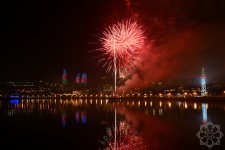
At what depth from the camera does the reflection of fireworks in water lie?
34.3ft

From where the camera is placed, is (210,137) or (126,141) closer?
(126,141)

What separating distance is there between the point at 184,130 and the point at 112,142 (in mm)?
4166

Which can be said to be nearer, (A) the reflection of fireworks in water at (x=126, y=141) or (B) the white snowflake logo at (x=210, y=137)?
(A) the reflection of fireworks in water at (x=126, y=141)

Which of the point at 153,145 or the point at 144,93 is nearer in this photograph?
the point at 153,145

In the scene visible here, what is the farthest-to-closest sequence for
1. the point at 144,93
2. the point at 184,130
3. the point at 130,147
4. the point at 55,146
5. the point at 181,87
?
the point at 181,87, the point at 144,93, the point at 184,130, the point at 55,146, the point at 130,147

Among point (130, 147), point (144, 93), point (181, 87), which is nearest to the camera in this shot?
point (130, 147)

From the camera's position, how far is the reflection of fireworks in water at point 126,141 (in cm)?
1045

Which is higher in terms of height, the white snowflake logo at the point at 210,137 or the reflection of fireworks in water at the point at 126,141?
the white snowflake logo at the point at 210,137


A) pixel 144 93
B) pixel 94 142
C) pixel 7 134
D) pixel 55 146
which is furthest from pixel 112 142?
pixel 144 93

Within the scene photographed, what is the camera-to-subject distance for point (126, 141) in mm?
11492

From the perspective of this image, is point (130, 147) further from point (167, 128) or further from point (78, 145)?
point (167, 128)

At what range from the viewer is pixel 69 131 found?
15.0 meters

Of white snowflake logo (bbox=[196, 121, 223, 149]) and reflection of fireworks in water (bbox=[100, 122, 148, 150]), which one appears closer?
reflection of fireworks in water (bbox=[100, 122, 148, 150])

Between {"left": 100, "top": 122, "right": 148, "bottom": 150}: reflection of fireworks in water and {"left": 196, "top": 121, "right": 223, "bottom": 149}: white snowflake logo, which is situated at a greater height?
{"left": 196, "top": 121, "right": 223, "bottom": 149}: white snowflake logo
